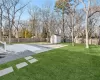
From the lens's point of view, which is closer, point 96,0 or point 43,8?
point 96,0

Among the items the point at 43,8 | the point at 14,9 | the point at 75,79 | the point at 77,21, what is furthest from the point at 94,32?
the point at 75,79

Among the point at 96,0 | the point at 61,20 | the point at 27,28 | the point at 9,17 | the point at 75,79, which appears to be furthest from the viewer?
the point at 27,28

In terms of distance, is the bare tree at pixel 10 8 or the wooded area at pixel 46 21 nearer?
the bare tree at pixel 10 8

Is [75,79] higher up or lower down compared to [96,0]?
lower down

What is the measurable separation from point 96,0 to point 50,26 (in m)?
18.4

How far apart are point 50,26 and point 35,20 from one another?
4.49m

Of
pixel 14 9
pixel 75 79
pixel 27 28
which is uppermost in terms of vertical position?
pixel 14 9

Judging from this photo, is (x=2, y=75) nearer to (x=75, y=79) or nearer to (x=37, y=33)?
(x=75, y=79)

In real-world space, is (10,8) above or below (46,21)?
above

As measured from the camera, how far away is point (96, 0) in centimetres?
1784

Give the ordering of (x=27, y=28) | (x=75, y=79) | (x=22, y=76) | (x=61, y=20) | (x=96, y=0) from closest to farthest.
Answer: (x=75, y=79) → (x=22, y=76) → (x=96, y=0) → (x=61, y=20) → (x=27, y=28)

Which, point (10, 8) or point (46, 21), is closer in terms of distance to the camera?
point (10, 8)

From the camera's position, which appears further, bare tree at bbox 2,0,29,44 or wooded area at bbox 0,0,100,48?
wooded area at bbox 0,0,100,48

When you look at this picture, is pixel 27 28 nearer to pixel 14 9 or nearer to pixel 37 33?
pixel 37 33
